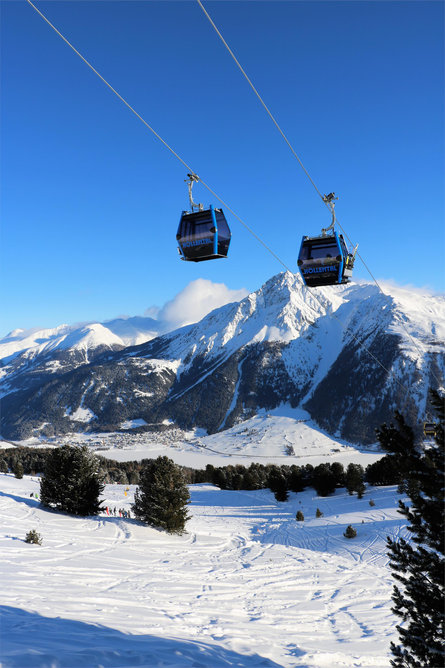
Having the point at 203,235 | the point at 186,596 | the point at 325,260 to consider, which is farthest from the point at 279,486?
the point at 203,235

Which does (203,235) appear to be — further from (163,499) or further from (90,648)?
(163,499)

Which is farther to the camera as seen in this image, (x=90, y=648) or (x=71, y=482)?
(x=71, y=482)

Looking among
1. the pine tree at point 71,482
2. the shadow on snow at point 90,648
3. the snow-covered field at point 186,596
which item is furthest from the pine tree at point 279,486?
the shadow on snow at point 90,648

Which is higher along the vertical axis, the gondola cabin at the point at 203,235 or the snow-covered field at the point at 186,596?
the gondola cabin at the point at 203,235

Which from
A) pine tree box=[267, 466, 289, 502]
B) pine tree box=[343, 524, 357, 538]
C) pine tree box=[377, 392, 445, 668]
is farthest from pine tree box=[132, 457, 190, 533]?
pine tree box=[267, 466, 289, 502]

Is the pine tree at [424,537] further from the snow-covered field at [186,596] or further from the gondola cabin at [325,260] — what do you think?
the gondola cabin at [325,260]

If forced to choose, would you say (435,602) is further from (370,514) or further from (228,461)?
(228,461)
